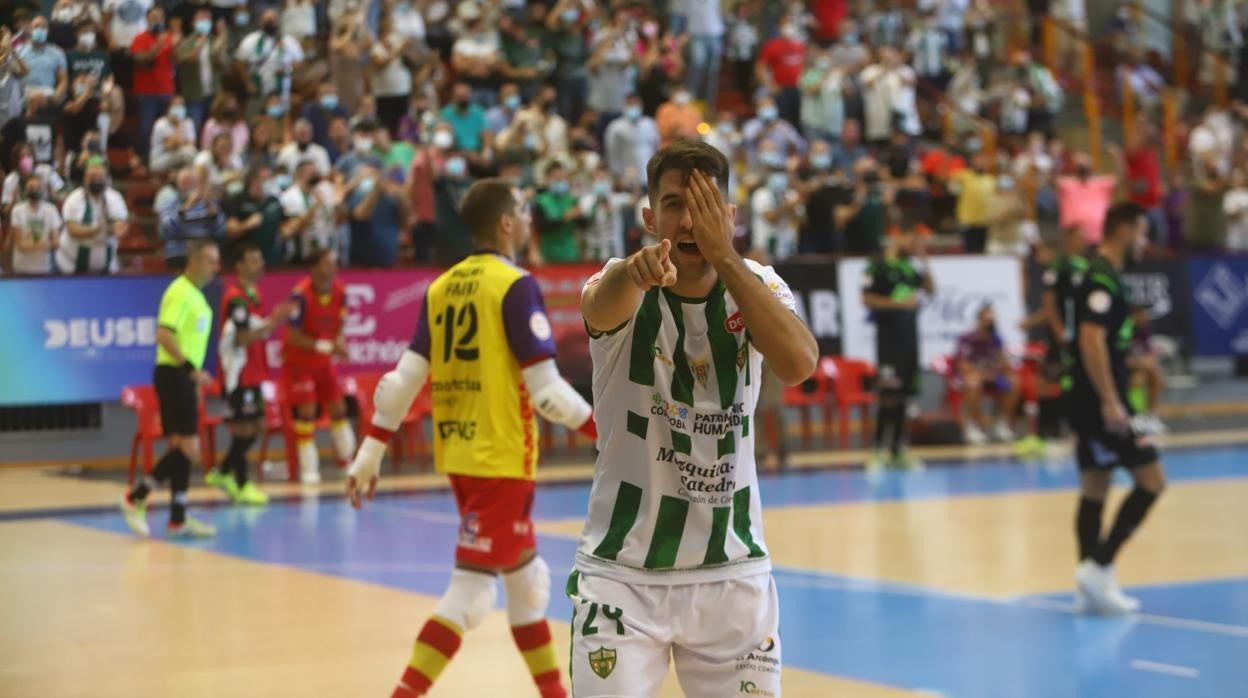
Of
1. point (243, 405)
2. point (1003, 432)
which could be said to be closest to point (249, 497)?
point (243, 405)

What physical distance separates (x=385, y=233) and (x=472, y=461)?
12564mm

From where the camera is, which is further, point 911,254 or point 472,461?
point 911,254

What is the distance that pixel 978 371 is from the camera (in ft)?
73.4

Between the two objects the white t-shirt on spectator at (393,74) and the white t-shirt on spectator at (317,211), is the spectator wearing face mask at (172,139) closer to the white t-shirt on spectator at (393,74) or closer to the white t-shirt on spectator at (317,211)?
the white t-shirt on spectator at (317,211)

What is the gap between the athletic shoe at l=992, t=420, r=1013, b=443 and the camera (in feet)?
74.4

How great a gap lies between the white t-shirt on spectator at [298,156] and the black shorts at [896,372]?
326 inches

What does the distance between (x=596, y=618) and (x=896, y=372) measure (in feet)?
50.2

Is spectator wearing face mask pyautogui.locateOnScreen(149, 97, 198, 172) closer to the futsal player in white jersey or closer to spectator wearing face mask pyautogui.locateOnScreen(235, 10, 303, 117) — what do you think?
spectator wearing face mask pyautogui.locateOnScreen(235, 10, 303, 117)

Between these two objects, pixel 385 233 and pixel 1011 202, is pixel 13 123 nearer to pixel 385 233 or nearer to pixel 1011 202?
pixel 385 233

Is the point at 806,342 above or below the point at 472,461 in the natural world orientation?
above

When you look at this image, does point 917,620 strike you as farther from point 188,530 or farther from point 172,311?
point 188,530

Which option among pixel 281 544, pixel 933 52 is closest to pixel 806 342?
pixel 281 544

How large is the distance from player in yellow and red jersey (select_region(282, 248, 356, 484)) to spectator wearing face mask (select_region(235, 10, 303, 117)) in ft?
23.6

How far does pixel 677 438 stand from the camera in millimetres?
4879
